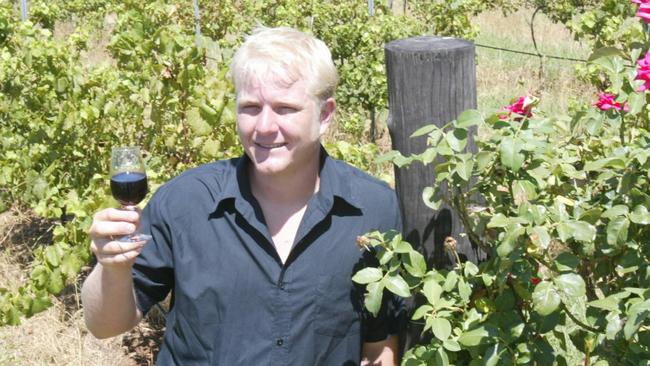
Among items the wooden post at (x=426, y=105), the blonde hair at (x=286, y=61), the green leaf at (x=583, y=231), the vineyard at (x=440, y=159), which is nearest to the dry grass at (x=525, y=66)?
the vineyard at (x=440, y=159)

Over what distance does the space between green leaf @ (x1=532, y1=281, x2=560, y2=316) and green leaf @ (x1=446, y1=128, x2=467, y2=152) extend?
0.32m

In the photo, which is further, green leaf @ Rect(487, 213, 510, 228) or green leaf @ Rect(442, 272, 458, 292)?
green leaf @ Rect(442, 272, 458, 292)

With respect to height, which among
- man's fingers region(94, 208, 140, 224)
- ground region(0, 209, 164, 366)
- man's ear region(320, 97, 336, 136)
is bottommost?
ground region(0, 209, 164, 366)

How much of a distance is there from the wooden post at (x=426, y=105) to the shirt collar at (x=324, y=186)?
145 millimetres

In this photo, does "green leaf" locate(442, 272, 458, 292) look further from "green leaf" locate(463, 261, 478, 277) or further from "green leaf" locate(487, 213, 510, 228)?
"green leaf" locate(487, 213, 510, 228)

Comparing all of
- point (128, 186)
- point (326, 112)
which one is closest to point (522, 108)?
point (326, 112)

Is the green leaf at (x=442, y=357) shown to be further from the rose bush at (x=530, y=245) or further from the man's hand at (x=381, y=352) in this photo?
the man's hand at (x=381, y=352)

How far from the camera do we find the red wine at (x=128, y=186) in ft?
6.66

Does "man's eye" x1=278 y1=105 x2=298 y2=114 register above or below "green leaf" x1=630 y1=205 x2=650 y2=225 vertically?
above

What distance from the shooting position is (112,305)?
2057 millimetres

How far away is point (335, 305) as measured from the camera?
7.04ft

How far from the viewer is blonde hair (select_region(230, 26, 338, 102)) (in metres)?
2.01

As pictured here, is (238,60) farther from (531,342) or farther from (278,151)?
(531,342)

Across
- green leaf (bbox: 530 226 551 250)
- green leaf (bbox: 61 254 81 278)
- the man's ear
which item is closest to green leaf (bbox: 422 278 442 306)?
green leaf (bbox: 530 226 551 250)
